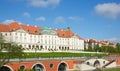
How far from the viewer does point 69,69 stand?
72688 millimetres

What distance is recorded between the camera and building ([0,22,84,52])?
93.5 meters

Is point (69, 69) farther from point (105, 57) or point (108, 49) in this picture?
point (108, 49)

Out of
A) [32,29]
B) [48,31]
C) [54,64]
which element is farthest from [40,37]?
[54,64]

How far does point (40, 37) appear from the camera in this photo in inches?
4070

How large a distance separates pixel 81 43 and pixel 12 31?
124 feet

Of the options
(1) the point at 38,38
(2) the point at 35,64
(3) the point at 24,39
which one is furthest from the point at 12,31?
(2) the point at 35,64

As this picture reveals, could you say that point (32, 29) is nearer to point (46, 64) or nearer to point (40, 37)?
point (40, 37)

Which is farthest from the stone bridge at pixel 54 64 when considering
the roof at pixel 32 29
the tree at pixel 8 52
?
the roof at pixel 32 29

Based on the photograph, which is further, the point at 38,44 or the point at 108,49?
the point at 108,49

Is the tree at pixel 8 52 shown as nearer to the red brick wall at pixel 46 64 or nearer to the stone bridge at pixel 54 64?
the stone bridge at pixel 54 64

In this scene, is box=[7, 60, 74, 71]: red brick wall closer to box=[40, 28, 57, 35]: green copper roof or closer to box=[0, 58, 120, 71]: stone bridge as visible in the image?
box=[0, 58, 120, 71]: stone bridge

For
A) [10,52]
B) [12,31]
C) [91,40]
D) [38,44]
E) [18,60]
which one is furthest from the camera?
[91,40]

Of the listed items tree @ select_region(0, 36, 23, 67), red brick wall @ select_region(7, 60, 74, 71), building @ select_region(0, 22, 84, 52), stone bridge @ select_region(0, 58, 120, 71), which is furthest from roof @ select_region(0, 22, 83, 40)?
tree @ select_region(0, 36, 23, 67)

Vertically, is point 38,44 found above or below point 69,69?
above
